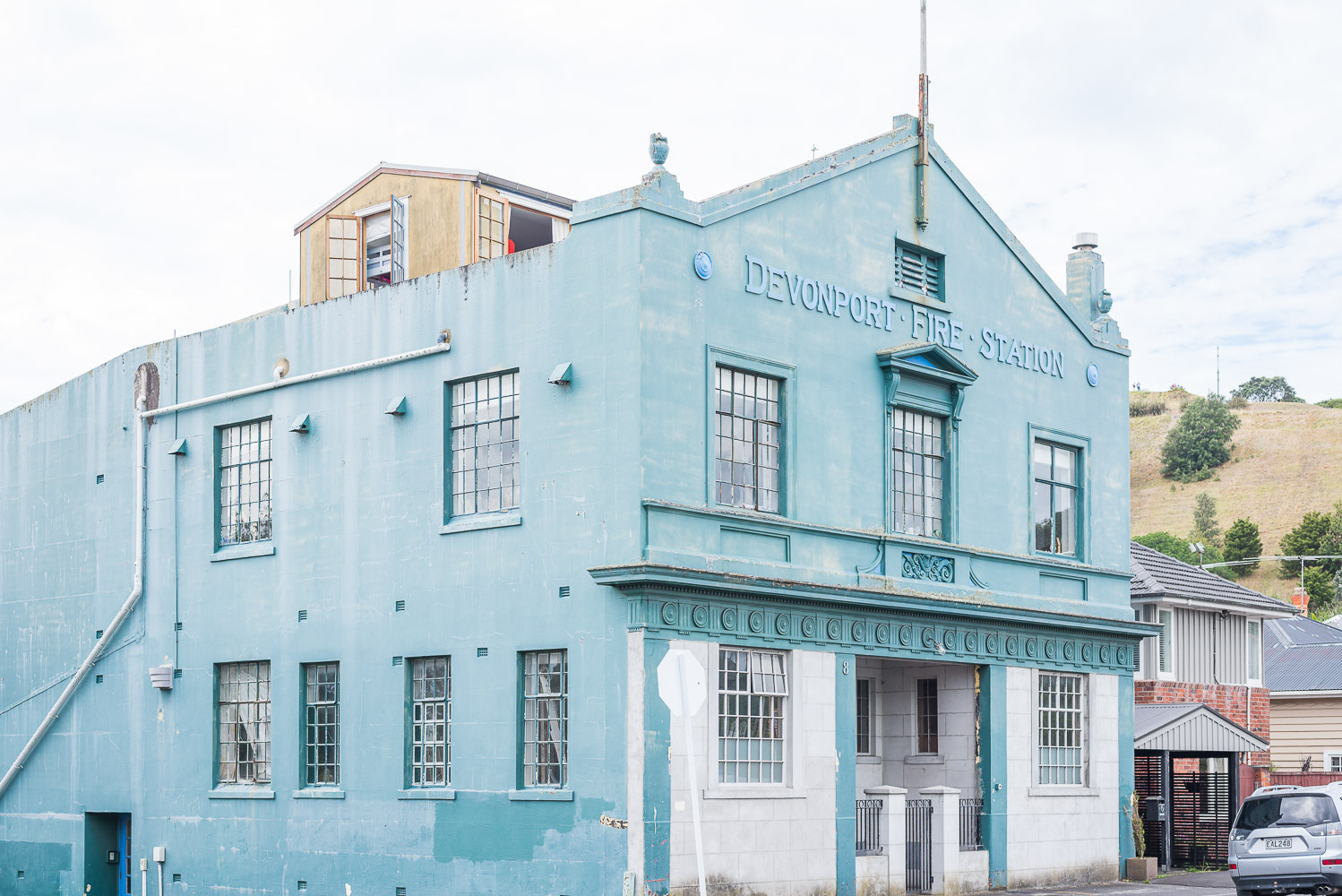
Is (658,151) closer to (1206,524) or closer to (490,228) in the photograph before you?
(490,228)

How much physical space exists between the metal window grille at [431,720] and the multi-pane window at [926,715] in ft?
26.4

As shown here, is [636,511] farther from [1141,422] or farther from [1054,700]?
[1141,422]

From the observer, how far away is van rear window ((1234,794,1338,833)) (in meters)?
23.3

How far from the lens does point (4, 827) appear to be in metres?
28.7

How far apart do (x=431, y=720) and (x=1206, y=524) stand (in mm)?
98744

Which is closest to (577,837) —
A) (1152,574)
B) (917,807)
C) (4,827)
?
(917,807)

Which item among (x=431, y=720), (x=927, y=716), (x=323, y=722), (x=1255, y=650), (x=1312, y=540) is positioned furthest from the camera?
(x=1312, y=540)

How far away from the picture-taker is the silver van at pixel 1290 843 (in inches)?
905

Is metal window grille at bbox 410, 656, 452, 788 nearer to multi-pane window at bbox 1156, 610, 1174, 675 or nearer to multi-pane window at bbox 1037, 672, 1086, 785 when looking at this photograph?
multi-pane window at bbox 1037, 672, 1086, 785

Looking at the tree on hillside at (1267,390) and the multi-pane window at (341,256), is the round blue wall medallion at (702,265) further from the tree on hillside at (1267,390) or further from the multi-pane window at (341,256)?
the tree on hillside at (1267,390)

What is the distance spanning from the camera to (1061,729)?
1102 inches

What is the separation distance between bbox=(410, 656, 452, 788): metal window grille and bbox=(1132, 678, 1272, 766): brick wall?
16011 millimetres

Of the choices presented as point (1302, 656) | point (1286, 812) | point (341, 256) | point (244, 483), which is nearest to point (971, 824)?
point (1286, 812)

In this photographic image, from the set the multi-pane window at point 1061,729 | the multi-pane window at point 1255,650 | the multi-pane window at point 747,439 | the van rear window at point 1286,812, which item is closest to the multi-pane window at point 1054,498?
the multi-pane window at point 1061,729
